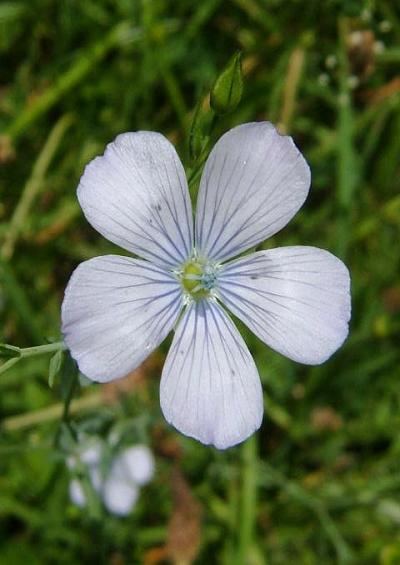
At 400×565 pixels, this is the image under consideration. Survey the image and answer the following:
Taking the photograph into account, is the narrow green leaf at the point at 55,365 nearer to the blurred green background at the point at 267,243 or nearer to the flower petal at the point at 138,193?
the flower petal at the point at 138,193

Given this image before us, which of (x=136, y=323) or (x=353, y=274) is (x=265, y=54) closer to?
(x=353, y=274)

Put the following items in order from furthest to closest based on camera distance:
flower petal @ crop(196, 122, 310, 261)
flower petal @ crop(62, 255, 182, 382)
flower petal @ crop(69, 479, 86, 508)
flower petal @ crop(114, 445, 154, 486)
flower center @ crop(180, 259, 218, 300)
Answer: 1. flower petal @ crop(114, 445, 154, 486)
2. flower petal @ crop(69, 479, 86, 508)
3. flower center @ crop(180, 259, 218, 300)
4. flower petal @ crop(196, 122, 310, 261)
5. flower petal @ crop(62, 255, 182, 382)

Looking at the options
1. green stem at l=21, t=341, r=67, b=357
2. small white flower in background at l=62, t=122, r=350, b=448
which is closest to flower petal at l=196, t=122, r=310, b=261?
small white flower in background at l=62, t=122, r=350, b=448

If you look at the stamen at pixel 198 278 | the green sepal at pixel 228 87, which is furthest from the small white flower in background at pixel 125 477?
the green sepal at pixel 228 87

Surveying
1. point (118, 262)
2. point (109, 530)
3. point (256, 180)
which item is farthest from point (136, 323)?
point (109, 530)

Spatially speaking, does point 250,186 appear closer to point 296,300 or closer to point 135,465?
point 296,300

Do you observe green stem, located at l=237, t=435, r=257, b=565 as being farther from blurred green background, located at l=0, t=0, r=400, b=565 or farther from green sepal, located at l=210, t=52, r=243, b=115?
green sepal, located at l=210, t=52, r=243, b=115
